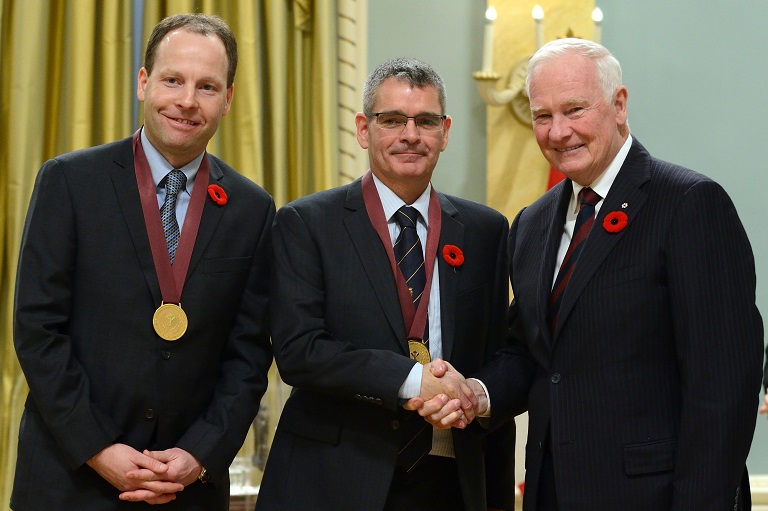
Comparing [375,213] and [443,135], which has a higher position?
[443,135]

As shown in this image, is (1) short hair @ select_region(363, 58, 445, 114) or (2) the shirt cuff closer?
(2) the shirt cuff

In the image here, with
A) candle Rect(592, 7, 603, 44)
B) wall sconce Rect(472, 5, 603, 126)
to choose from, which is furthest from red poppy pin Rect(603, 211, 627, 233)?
candle Rect(592, 7, 603, 44)

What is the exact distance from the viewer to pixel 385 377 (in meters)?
2.59

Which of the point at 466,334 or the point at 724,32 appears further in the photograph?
the point at 724,32

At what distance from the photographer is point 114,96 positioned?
13.9ft

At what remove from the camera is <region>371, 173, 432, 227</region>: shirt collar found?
2875 millimetres

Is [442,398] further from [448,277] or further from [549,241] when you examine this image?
[549,241]

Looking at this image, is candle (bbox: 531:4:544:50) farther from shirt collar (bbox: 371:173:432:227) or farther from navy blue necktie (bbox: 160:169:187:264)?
navy blue necktie (bbox: 160:169:187:264)

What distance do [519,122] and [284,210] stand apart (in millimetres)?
1932

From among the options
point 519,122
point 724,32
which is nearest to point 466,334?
point 519,122

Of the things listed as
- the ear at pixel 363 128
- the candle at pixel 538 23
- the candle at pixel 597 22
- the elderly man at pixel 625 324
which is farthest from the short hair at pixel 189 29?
the candle at pixel 597 22

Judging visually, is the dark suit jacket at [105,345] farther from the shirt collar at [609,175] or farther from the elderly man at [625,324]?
the shirt collar at [609,175]

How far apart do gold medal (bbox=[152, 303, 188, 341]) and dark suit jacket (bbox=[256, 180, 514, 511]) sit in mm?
258

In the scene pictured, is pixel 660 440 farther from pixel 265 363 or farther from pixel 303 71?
pixel 303 71
